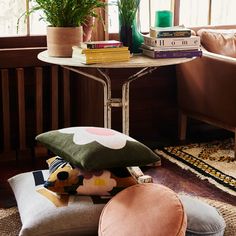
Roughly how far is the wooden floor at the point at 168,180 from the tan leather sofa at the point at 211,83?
Answer: 1.41ft

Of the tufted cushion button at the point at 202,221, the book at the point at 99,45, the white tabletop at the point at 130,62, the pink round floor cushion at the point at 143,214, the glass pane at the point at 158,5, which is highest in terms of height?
the glass pane at the point at 158,5

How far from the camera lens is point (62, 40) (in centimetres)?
245

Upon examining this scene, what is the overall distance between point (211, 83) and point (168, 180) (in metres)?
0.70

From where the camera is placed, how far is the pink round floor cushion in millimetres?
1596

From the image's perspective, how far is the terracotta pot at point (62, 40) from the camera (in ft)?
8.04

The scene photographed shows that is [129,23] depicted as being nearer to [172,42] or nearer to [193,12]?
[172,42]

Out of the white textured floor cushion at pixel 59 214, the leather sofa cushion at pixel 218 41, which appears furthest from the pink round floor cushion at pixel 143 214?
the leather sofa cushion at pixel 218 41

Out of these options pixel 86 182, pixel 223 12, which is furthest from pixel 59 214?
pixel 223 12

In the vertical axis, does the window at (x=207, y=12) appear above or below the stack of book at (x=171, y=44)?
above

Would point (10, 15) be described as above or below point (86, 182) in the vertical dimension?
above

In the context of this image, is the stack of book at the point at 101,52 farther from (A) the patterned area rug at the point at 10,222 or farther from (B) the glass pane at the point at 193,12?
(B) the glass pane at the point at 193,12

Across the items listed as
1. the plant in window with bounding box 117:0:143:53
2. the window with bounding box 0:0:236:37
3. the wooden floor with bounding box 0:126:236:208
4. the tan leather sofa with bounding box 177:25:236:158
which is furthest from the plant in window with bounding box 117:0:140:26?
the wooden floor with bounding box 0:126:236:208

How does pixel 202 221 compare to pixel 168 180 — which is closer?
Result: pixel 202 221

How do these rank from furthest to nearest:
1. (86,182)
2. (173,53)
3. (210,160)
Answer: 1. (210,160)
2. (173,53)
3. (86,182)
